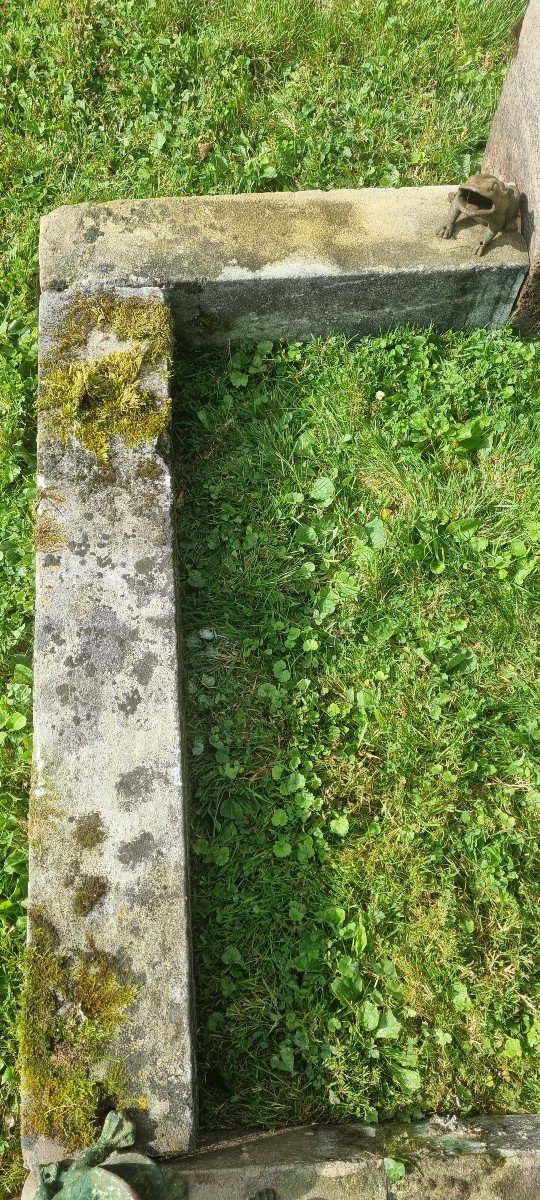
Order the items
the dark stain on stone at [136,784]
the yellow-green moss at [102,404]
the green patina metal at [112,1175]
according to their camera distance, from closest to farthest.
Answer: the green patina metal at [112,1175] → the dark stain on stone at [136,784] → the yellow-green moss at [102,404]

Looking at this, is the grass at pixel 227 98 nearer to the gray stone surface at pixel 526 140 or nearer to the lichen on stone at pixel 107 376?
the gray stone surface at pixel 526 140

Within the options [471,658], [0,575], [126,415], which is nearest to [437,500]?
[471,658]

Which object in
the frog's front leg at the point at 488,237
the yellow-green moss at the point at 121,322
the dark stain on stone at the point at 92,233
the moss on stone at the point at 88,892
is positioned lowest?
the moss on stone at the point at 88,892

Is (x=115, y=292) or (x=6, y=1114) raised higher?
(x=115, y=292)

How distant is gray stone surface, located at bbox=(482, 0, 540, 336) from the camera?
325 centimetres

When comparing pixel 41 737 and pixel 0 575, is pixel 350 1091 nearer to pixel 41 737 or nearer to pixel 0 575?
pixel 41 737

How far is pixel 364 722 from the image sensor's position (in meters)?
3.04

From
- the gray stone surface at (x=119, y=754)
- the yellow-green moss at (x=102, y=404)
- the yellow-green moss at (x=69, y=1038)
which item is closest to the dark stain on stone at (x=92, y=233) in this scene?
the yellow-green moss at (x=102, y=404)

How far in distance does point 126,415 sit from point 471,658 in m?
1.52

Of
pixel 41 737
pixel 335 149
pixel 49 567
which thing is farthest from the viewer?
pixel 335 149

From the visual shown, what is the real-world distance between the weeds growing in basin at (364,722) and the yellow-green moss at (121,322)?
40cm

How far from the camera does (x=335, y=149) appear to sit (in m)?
4.09

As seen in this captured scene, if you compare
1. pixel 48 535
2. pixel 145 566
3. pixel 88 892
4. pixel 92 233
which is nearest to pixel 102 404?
pixel 48 535

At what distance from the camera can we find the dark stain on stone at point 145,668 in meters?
2.64
